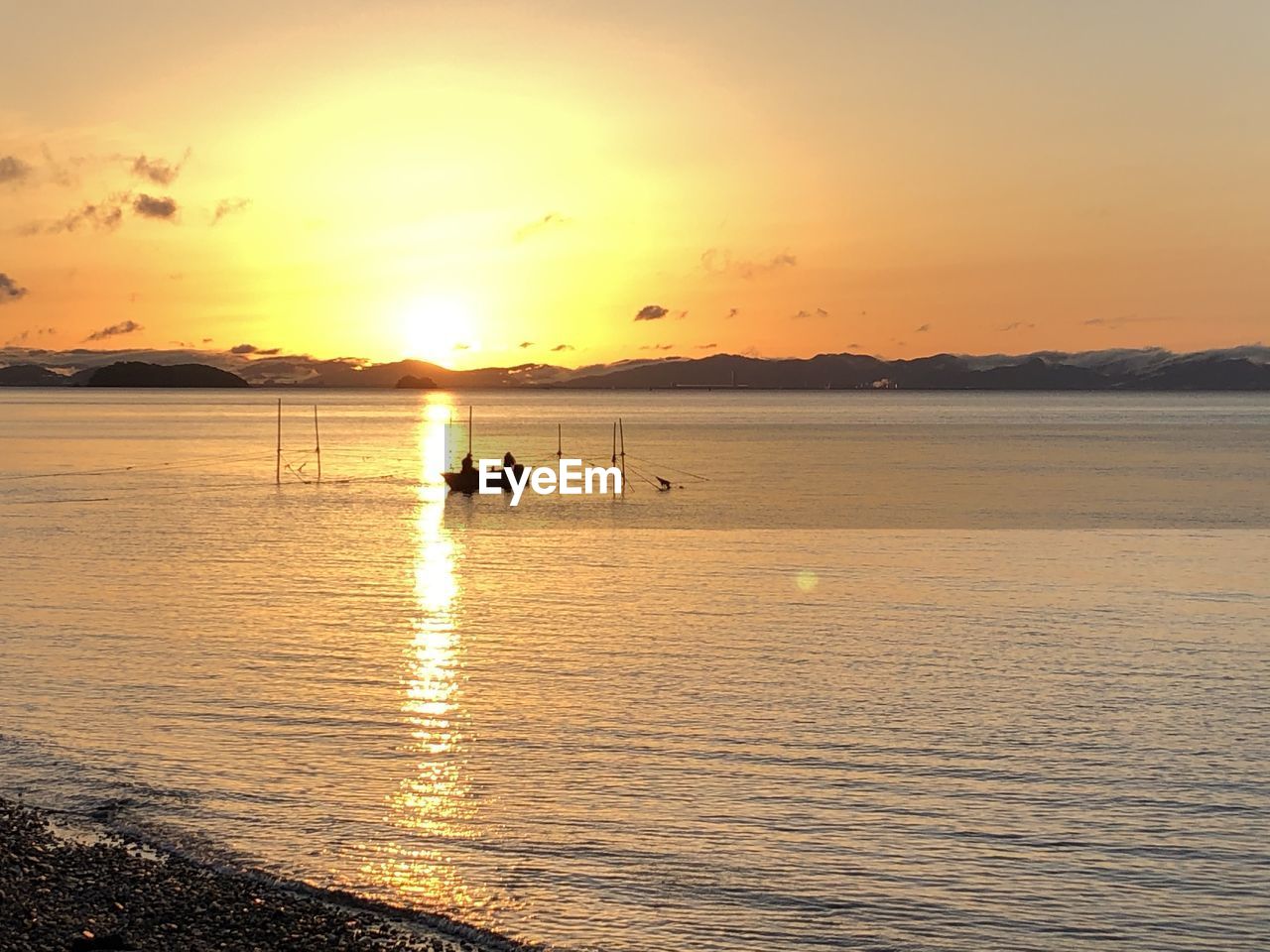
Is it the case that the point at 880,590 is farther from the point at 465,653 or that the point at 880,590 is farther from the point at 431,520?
the point at 431,520

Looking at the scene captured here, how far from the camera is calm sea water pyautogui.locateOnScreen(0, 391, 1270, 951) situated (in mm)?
15539

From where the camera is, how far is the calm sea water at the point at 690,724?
51.0ft

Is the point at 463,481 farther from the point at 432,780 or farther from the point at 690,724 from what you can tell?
the point at 432,780

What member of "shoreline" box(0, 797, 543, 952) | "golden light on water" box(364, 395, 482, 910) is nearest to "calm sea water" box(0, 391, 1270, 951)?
"golden light on water" box(364, 395, 482, 910)

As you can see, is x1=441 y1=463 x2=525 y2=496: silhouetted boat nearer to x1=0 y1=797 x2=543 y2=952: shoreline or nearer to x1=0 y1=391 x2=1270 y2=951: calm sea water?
x1=0 y1=391 x2=1270 y2=951: calm sea water

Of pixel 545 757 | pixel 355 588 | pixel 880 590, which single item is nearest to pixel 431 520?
pixel 355 588

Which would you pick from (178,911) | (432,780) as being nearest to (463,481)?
(432,780)

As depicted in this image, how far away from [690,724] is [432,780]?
5.30 metres

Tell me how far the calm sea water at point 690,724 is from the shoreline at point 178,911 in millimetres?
549

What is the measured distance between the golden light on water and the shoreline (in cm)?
84

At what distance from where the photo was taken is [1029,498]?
78.4 meters

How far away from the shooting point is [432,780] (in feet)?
65.1

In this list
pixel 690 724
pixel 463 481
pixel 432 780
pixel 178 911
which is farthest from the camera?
pixel 463 481

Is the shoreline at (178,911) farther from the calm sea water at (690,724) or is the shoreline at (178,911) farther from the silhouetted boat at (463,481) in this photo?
the silhouetted boat at (463,481)
